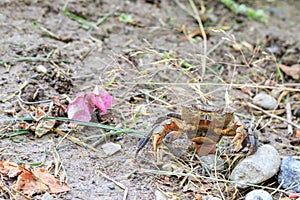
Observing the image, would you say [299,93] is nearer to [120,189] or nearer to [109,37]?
[109,37]

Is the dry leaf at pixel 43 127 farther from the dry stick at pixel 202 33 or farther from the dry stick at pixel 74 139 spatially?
the dry stick at pixel 202 33

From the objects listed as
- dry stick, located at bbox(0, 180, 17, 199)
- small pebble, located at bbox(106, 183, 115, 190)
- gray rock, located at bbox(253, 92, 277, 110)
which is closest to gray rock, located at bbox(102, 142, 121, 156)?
small pebble, located at bbox(106, 183, 115, 190)

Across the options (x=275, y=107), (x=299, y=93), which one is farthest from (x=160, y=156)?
(x=299, y=93)

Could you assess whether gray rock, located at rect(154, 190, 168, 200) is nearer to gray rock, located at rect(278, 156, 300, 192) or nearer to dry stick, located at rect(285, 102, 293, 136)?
gray rock, located at rect(278, 156, 300, 192)

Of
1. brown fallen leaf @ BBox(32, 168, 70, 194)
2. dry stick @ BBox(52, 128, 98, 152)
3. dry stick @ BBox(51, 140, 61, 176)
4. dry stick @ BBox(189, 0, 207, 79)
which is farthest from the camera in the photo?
dry stick @ BBox(189, 0, 207, 79)

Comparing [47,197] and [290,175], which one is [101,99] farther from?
[290,175]

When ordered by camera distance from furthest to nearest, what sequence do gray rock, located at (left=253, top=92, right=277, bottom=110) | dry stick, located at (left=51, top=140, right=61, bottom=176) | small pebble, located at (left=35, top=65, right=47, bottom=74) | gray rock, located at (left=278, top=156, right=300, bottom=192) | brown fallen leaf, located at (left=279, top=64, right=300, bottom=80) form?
brown fallen leaf, located at (left=279, top=64, right=300, bottom=80) → gray rock, located at (left=253, top=92, right=277, bottom=110) → small pebble, located at (left=35, top=65, right=47, bottom=74) → gray rock, located at (left=278, top=156, right=300, bottom=192) → dry stick, located at (left=51, top=140, right=61, bottom=176)

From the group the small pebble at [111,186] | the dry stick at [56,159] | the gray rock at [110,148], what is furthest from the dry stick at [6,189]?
the gray rock at [110,148]
